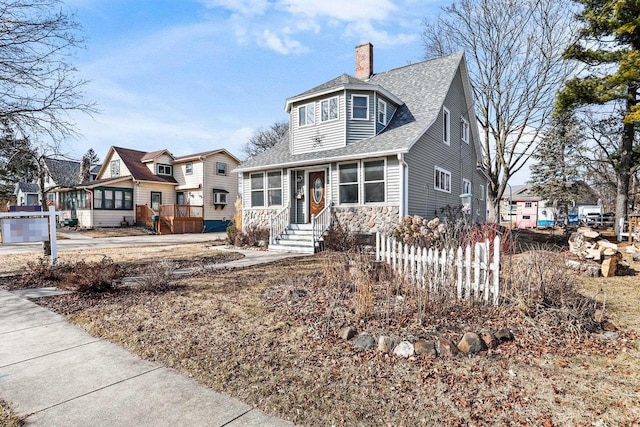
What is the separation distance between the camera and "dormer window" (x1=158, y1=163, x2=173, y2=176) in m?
28.9

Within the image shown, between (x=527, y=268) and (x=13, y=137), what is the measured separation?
38.3ft

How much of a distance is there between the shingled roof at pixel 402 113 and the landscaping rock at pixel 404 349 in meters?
8.62

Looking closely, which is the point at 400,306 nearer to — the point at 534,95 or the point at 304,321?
the point at 304,321

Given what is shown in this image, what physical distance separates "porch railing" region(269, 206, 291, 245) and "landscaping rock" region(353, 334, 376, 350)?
9677 mm

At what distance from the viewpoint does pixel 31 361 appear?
3398 millimetres

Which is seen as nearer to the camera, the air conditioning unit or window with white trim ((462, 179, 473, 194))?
window with white trim ((462, 179, 473, 194))

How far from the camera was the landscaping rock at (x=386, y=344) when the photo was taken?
11.5 feet

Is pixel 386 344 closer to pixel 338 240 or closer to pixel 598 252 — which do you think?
pixel 598 252

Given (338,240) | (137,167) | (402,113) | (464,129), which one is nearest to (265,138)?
(137,167)

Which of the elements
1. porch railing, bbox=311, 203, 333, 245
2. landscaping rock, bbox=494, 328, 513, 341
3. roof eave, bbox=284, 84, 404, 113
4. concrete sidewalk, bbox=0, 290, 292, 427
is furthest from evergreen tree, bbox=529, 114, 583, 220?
concrete sidewalk, bbox=0, 290, 292, 427

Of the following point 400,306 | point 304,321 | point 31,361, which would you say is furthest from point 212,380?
point 400,306

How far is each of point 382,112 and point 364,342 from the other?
11.9 metres

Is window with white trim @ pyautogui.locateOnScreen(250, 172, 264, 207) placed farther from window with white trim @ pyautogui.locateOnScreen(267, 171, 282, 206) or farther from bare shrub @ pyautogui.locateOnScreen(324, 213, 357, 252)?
bare shrub @ pyautogui.locateOnScreen(324, 213, 357, 252)

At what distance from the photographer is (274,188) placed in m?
14.8
